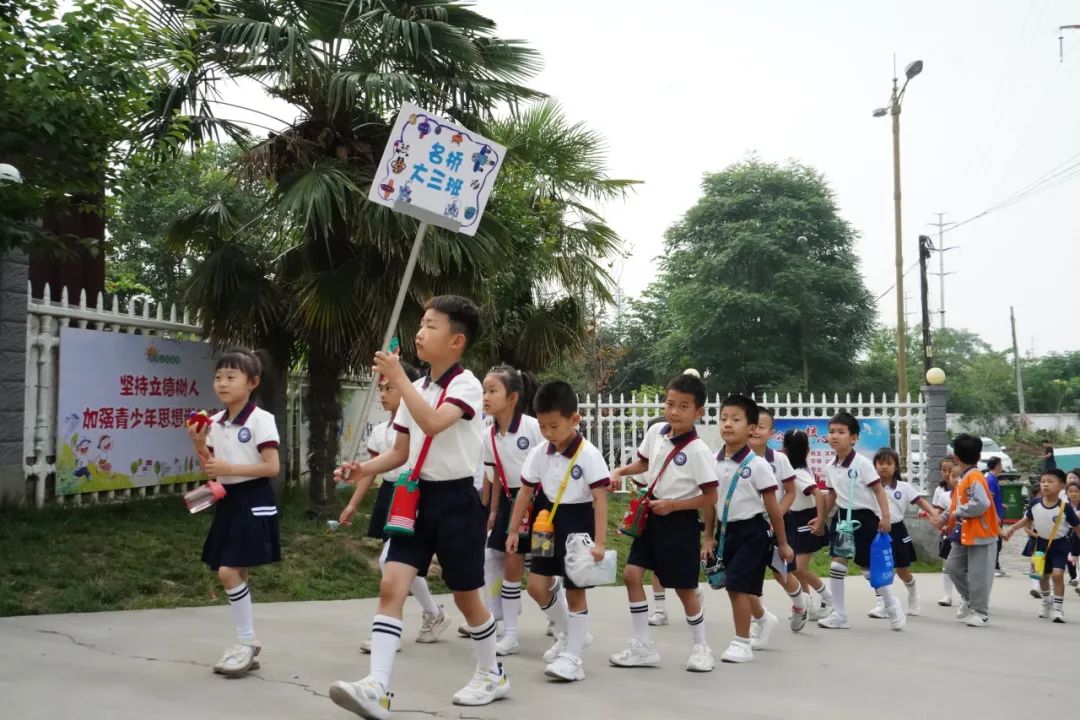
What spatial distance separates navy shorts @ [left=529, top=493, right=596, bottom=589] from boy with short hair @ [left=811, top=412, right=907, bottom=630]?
104 inches

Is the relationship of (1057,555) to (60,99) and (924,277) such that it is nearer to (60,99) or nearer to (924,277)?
(60,99)

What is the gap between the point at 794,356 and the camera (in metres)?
37.3

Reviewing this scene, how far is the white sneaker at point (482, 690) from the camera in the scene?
4.69m

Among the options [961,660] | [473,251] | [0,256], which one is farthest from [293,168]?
[961,660]

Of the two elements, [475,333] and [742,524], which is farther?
[742,524]

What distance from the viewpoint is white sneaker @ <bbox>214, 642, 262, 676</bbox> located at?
5113 mm

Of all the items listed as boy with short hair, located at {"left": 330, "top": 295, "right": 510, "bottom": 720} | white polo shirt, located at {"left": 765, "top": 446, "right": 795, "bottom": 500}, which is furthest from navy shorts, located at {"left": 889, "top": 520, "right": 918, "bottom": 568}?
boy with short hair, located at {"left": 330, "top": 295, "right": 510, "bottom": 720}

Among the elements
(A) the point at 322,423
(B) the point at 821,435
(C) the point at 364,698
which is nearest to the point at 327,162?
(A) the point at 322,423

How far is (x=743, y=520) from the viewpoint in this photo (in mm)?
6328

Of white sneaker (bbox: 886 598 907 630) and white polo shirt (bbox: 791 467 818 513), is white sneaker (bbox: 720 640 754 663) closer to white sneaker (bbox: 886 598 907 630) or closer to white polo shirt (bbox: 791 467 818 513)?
white polo shirt (bbox: 791 467 818 513)

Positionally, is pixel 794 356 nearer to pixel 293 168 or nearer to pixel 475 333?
pixel 293 168

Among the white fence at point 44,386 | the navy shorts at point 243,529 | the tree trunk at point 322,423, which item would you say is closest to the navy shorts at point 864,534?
the navy shorts at point 243,529

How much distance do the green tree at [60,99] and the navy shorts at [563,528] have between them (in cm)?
361

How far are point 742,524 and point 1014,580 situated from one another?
733cm
